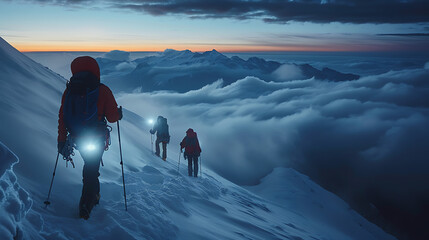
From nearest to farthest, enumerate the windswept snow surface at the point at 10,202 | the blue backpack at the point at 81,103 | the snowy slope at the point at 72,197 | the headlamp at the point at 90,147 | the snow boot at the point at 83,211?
the windswept snow surface at the point at 10,202, the snowy slope at the point at 72,197, the blue backpack at the point at 81,103, the headlamp at the point at 90,147, the snow boot at the point at 83,211

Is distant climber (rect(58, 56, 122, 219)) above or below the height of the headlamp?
above

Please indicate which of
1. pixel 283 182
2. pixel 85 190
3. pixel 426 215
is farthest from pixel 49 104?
pixel 426 215

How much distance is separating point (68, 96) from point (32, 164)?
2342 mm

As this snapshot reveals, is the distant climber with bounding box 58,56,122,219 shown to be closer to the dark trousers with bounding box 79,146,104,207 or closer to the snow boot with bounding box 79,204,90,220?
the dark trousers with bounding box 79,146,104,207

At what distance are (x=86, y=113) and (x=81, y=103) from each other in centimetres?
16

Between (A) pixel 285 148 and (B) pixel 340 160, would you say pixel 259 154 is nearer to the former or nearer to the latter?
(A) pixel 285 148

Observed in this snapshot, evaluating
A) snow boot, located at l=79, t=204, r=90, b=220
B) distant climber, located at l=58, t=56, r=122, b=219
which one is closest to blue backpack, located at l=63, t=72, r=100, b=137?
distant climber, located at l=58, t=56, r=122, b=219

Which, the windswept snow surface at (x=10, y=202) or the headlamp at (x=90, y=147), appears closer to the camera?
the windswept snow surface at (x=10, y=202)

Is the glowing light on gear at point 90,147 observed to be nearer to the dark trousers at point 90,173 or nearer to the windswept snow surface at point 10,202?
the dark trousers at point 90,173

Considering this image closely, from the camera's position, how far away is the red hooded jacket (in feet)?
11.8

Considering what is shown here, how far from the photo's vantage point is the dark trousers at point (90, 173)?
3.78m

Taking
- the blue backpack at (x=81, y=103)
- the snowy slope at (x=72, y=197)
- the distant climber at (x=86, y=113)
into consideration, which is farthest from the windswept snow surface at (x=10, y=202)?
the blue backpack at (x=81, y=103)

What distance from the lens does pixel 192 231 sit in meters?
5.52

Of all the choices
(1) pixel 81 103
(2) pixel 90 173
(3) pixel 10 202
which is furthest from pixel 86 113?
(3) pixel 10 202
